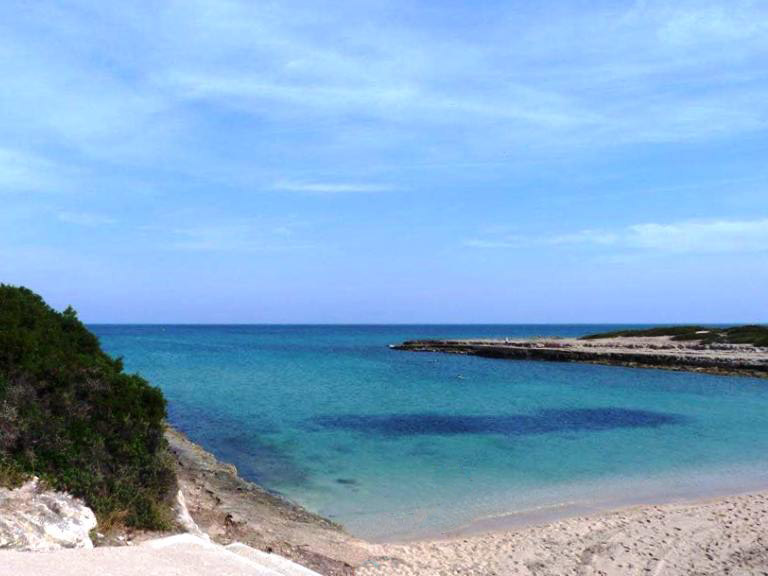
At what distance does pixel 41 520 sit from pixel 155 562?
5.32 ft

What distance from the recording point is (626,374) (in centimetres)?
4966

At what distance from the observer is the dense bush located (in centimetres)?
821

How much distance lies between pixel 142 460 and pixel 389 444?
43.5 feet

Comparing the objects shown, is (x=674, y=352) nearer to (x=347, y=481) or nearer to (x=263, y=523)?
(x=347, y=481)

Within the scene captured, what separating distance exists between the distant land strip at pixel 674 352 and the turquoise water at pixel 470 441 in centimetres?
615

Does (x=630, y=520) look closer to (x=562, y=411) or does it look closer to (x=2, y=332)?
(x=2, y=332)

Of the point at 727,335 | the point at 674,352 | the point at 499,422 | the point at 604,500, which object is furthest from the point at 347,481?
the point at 727,335

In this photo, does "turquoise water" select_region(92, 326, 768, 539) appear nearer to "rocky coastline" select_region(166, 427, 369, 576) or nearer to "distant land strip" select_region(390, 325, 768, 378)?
"rocky coastline" select_region(166, 427, 369, 576)

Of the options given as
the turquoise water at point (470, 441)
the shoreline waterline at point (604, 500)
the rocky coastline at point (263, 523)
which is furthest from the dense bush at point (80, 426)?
the turquoise water at point (470, 441)

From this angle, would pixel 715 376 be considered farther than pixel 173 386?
Yes

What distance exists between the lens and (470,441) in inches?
871

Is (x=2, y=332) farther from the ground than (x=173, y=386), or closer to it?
farther from the ground

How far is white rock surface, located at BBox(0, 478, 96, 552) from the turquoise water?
6.48 metres

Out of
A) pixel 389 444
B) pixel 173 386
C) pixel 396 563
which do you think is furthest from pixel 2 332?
pixel 173 386
